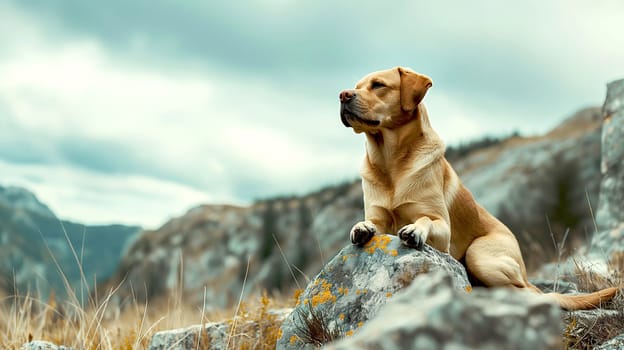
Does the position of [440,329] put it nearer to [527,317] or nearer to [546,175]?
[527,317]

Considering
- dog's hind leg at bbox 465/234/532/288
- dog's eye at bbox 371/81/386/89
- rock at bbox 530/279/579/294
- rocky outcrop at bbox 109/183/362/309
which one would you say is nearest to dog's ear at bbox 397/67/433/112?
dog's eye at bbox 371/81/386/89

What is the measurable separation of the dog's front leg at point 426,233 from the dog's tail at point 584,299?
1216mm

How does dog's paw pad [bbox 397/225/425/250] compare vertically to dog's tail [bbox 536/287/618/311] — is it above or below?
above

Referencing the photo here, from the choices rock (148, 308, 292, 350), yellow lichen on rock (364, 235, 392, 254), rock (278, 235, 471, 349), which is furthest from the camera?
rock (148, 308, 292, 350)

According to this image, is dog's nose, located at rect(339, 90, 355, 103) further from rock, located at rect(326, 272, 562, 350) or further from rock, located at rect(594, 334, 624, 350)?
rock, located at rect(326, 272, 562, 350)

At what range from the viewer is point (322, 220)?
43.3 metres

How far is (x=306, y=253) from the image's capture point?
146ft

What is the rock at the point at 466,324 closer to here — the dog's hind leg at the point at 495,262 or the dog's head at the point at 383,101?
the dog's head at the point at 383,101

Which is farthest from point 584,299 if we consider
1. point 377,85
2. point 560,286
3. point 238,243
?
point 238,243

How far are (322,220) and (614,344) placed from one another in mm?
39675

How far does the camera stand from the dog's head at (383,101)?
4141mm

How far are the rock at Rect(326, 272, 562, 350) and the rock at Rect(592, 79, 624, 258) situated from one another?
835 centimetres

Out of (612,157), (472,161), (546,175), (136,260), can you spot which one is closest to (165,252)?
(136,260)

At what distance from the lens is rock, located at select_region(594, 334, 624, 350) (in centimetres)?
365
